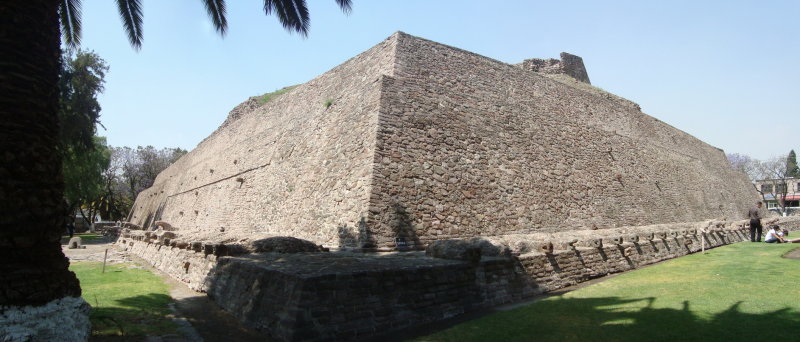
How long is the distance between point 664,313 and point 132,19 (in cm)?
1007

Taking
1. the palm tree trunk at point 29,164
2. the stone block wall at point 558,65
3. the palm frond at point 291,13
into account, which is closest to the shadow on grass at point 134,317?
the palm tree trunk at point 29,164

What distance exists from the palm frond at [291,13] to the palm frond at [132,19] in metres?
2.34

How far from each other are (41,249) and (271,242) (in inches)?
184

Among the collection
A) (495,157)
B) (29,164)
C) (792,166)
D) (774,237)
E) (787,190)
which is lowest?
(774,237)

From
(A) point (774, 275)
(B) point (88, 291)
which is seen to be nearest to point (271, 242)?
(B) point (88, 291)

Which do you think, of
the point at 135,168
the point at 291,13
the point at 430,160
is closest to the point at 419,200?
the point at 430,160

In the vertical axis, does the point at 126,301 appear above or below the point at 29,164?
below

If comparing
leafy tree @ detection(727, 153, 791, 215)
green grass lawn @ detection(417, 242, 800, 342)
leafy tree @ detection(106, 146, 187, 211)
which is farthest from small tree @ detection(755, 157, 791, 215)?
leafy tree @ detection(106, 146, 187, 211)

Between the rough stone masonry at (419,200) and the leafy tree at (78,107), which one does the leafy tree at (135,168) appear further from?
the rough stone masonry at (419,200)

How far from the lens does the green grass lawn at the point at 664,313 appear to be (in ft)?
16.8

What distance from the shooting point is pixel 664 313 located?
19.5 feet

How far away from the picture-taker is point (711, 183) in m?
26.4

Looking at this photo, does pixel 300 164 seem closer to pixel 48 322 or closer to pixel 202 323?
pixel 202 323

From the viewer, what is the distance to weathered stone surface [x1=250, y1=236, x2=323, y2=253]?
853 cm
